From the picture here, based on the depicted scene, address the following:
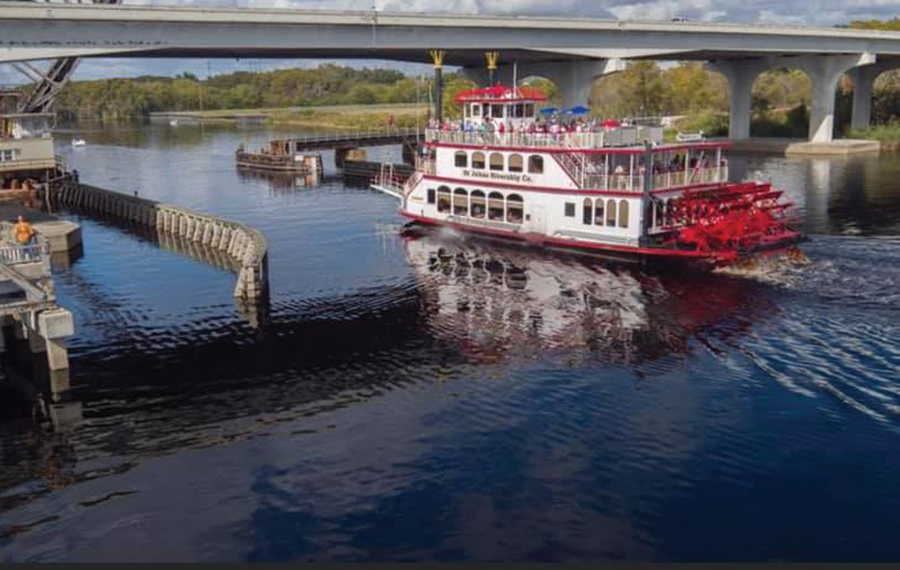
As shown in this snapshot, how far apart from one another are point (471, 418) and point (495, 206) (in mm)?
28256

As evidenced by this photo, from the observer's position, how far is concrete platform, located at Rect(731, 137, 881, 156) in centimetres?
10212

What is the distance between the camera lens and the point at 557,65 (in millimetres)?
91625

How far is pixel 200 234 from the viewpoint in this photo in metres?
51.8

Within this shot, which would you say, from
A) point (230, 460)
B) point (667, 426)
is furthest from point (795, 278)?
point (230, 460)

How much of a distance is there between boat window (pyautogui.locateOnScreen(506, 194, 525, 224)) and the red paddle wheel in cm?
906

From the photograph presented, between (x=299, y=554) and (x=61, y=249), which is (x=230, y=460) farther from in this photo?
(x=61, y=249)

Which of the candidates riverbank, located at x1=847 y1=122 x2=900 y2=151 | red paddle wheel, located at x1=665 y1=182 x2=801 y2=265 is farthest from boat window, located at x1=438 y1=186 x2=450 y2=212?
riverbank, located at x1=847 y1=122 x2=900 y2=151

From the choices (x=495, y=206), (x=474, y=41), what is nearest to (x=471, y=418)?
(x=495, y=206)

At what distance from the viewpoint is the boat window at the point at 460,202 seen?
53.5 meters

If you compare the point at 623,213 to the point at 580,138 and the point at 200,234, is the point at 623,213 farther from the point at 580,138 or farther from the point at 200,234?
the point at 200,234

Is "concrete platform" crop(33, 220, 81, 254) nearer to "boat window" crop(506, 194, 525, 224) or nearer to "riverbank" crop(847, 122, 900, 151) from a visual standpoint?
"boat window" crop(506, 194, 525, 224)

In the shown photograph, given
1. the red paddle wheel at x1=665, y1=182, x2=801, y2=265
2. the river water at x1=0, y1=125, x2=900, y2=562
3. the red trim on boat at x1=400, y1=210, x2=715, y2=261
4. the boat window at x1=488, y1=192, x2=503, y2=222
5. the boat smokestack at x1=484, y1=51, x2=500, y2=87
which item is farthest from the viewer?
the boat smokestack at x1=484, y1=51, x2=500, y2=87

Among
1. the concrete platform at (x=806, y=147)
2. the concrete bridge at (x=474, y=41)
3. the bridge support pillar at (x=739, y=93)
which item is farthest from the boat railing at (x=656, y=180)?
the bridge support pillar at (x=739, y=93)

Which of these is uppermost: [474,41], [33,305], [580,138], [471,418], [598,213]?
[474,41]
